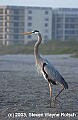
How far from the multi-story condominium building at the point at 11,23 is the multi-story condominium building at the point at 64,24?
8.82 m

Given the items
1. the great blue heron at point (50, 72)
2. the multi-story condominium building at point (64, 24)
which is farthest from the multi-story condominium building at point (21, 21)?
the great blue heron at point (50, 72)

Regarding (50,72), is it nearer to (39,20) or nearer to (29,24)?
(29,24)

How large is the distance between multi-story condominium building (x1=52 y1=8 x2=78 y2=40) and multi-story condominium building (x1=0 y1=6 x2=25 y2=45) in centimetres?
882

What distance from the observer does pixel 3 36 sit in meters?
108

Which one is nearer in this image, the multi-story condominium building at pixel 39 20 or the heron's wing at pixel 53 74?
the heron's wing at pixel 53 74

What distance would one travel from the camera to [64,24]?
12406cm

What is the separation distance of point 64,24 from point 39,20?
12118mm

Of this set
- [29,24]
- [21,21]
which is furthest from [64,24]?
[29,24]

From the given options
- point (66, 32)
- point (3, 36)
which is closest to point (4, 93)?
point (3, 36)

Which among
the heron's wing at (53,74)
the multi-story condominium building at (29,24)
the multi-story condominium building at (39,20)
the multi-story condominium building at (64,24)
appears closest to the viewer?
the heron's wing at (53,74)

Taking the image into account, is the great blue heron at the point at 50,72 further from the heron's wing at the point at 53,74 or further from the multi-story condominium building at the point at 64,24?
the multi-story condominium building at the point at 64,24

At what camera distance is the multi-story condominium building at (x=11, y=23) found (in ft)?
357

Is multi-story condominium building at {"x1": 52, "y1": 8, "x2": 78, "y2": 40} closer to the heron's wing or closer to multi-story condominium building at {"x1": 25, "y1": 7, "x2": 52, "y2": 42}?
multi-story condominium building at {"x1": 25, "y1": 7, "x2": 52, "y2": 42}

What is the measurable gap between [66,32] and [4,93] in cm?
10777
